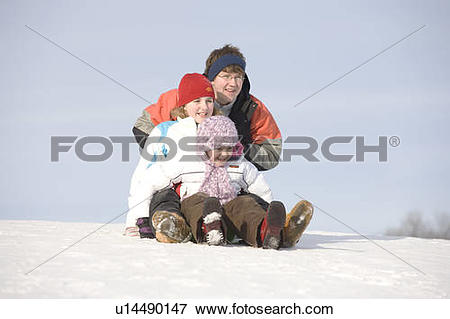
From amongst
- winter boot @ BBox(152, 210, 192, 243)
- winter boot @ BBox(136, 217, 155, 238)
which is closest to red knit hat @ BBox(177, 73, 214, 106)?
winter boot @ BBox(136, 217, 155, 238)

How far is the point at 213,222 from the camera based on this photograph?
9.64ft

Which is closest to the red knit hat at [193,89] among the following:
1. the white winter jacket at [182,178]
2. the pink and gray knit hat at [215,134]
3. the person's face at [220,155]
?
the white winter jacket at [182,178]

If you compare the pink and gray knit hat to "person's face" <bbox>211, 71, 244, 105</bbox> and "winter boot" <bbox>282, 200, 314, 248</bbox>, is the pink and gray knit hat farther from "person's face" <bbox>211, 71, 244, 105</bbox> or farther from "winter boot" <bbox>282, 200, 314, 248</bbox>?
"person's face" <bbox>211, 71, 244, 105</bbox>

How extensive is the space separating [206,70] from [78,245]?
77.7 inches

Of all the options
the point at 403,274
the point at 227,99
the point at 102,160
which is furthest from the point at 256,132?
→ the point at 403,274

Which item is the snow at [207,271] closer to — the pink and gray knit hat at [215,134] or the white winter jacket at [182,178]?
the white winter jacket at [182,178]

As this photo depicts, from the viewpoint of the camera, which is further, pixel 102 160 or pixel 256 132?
pixel 102 160

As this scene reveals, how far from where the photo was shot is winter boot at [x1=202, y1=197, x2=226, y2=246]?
115 inches

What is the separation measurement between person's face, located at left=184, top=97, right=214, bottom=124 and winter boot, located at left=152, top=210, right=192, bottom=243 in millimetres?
847

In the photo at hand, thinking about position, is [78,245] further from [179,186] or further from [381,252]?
[381,252]

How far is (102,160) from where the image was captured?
4.85m

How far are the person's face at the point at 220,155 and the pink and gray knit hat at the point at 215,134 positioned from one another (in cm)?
2

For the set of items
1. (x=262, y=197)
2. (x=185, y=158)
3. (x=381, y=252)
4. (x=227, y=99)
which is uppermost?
(x=227, y=99)

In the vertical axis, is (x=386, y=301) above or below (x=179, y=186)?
below
